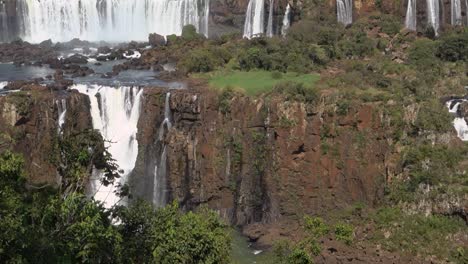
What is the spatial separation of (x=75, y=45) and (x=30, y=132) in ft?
52.9

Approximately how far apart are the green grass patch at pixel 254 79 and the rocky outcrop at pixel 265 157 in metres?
1.75

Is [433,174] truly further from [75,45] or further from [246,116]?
[75,45]

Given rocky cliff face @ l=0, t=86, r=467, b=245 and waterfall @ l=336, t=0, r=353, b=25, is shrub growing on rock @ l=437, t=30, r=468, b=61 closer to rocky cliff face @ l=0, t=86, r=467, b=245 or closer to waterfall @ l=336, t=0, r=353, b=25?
rocky cliff face @ l=0, t=86, r=467, b=245

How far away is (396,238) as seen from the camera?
87.8 ft

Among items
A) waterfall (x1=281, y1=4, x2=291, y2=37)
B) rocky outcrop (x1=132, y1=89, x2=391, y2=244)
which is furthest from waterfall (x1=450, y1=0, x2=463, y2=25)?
rocky outcrop (x1=132, y1=89, x2=391, y2=244)

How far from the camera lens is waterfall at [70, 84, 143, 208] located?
3159 cm

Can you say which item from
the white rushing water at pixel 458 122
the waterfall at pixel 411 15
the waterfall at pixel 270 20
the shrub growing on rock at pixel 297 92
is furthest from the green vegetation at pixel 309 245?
the waterfall at pixel 270 20

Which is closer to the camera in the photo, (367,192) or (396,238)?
(396,238)

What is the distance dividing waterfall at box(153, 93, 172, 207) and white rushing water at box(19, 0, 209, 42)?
1764cm

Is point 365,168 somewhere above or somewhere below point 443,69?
below

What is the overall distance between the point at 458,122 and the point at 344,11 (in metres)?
16.1

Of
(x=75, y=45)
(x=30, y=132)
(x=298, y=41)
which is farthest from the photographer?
(x=75, y=45)

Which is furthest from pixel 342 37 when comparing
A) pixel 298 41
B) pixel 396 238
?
pixel 396 238

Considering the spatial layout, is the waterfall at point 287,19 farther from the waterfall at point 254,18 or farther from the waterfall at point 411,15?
the waterfall at point 411,15
